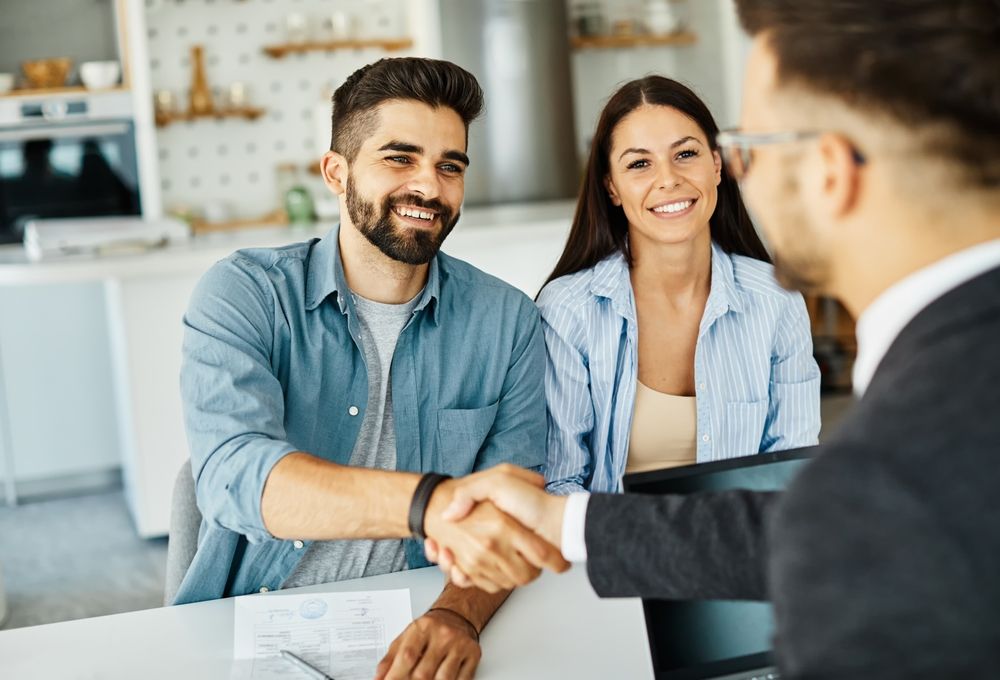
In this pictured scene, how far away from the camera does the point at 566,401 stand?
205 cm

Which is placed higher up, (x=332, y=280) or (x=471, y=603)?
(x=332, y=280)

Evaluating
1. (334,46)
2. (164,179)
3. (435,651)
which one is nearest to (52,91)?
(164,179)

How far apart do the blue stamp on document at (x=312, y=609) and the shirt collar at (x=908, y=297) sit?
31.3 inches

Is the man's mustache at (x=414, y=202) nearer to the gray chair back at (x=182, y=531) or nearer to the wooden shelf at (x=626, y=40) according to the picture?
the gray chair back at (x=182, y=531)

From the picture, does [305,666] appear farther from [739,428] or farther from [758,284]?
[758,284]

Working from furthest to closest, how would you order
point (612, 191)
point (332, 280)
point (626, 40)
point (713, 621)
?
1. point (626, 40)
2. point (612, 191)
3. point (332, 280)
4. point (713, 621)

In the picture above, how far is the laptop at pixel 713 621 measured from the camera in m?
1.21

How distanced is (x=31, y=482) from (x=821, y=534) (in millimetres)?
4510

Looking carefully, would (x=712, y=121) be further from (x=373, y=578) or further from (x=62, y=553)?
(x=62, y=553)

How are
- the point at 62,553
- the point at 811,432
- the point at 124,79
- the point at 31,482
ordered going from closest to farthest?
the point at 811,432 → the point at 62,553 → the point at 31,482 → the point at 124,79

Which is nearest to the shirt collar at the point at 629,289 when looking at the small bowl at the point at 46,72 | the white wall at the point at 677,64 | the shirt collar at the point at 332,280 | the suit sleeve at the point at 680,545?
the shirt collar at the point at 332,280

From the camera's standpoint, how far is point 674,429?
2.12 m

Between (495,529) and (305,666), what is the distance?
283mm

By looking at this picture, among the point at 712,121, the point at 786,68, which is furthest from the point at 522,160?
the point at 786,68
